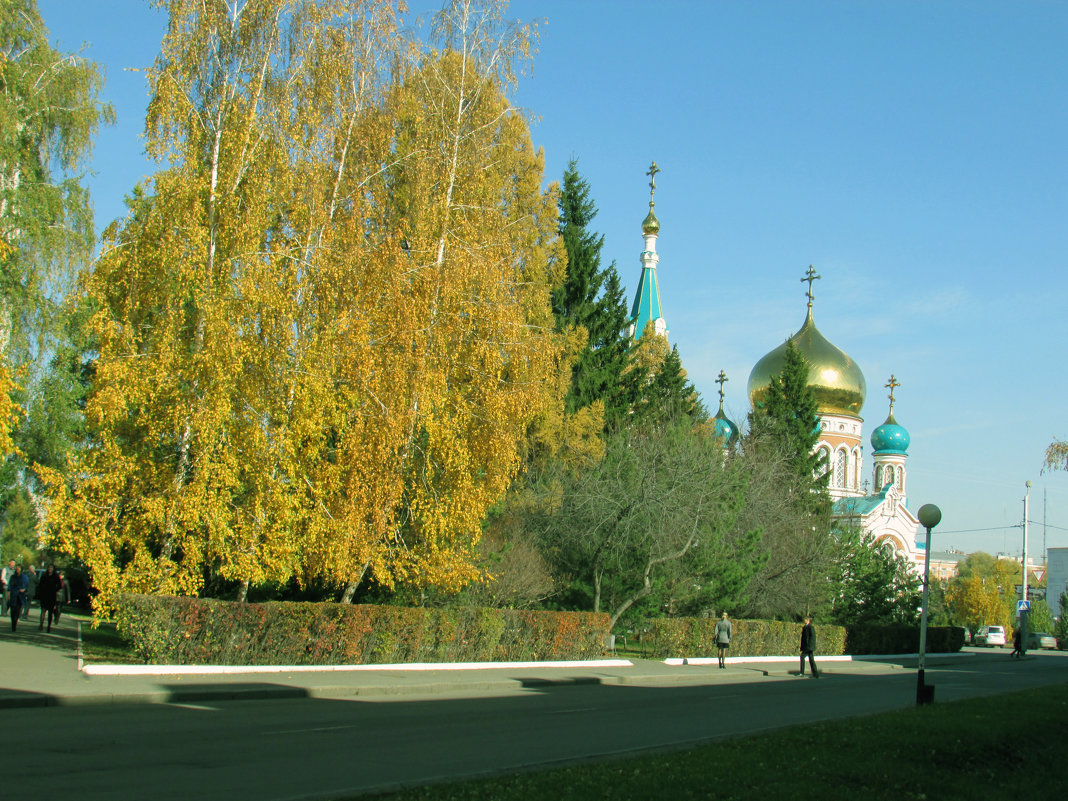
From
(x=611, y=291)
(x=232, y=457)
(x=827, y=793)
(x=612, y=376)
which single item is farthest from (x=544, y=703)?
(x=611, y=291)

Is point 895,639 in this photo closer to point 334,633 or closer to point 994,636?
point 334,633

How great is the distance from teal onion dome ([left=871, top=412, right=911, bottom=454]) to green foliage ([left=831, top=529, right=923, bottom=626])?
105ft

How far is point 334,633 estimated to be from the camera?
62.6 feet

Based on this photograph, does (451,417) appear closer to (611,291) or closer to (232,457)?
(232,457)

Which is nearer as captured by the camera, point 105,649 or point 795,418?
point 105,649

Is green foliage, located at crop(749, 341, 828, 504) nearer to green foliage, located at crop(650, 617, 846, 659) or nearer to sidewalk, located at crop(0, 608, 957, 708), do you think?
green foliage, located at crop(650, 617, 846, 659)

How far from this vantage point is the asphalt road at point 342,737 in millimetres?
7969

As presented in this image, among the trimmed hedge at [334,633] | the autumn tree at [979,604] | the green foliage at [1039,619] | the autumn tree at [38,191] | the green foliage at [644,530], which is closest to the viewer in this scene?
the trimmed hedge at [334,633]

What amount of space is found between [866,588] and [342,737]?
111 feet

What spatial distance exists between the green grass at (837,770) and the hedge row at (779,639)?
15.7 meters

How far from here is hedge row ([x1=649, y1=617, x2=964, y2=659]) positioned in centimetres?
2838

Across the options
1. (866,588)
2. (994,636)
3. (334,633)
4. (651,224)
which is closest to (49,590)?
(334,633)

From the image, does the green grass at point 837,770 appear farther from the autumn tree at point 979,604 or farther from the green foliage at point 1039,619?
the autumn tree at point 979,604

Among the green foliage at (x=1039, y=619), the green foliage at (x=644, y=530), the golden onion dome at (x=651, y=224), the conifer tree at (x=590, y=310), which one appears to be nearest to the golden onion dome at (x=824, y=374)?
the golden onion dome at (x=651, y=224)
